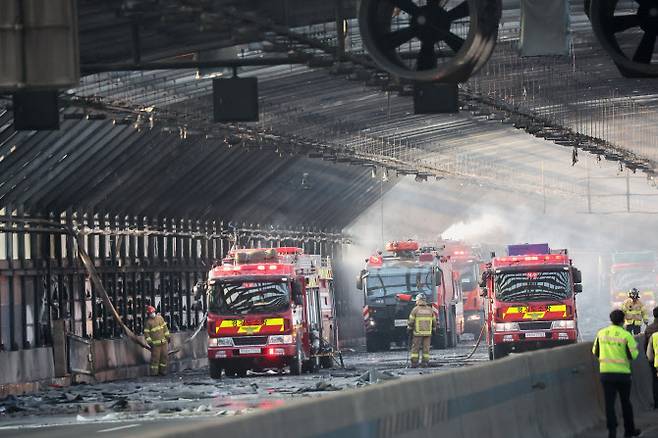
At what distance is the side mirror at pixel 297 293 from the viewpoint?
40375 millimetres

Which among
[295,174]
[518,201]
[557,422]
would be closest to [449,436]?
[557,422]

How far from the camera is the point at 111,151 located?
42719 mm

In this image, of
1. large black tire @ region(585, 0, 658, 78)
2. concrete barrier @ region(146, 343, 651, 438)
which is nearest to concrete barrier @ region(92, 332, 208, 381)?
concrete barrier @ region(146, 343, 651, 438)

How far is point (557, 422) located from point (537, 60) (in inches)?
944

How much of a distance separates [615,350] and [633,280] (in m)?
66.5

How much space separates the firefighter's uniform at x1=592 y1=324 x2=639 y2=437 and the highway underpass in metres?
0.65

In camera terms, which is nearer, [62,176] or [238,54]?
[238,54]

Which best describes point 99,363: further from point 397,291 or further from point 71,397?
point 397,291

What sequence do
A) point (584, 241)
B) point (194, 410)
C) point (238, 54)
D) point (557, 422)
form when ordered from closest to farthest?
point (557, 422) < point (194, 410) < point (238, 54) < point (584, 241)

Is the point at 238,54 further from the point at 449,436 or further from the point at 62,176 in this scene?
the point at 449,436

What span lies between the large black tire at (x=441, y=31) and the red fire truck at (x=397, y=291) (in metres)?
39.2

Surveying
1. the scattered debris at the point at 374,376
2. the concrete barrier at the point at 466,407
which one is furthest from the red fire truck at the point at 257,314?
the concrete barrier at the point at 466,407

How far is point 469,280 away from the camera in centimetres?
7106

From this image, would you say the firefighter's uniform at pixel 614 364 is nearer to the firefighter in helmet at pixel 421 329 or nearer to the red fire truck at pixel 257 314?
the red fire truck at pixel 257 314
